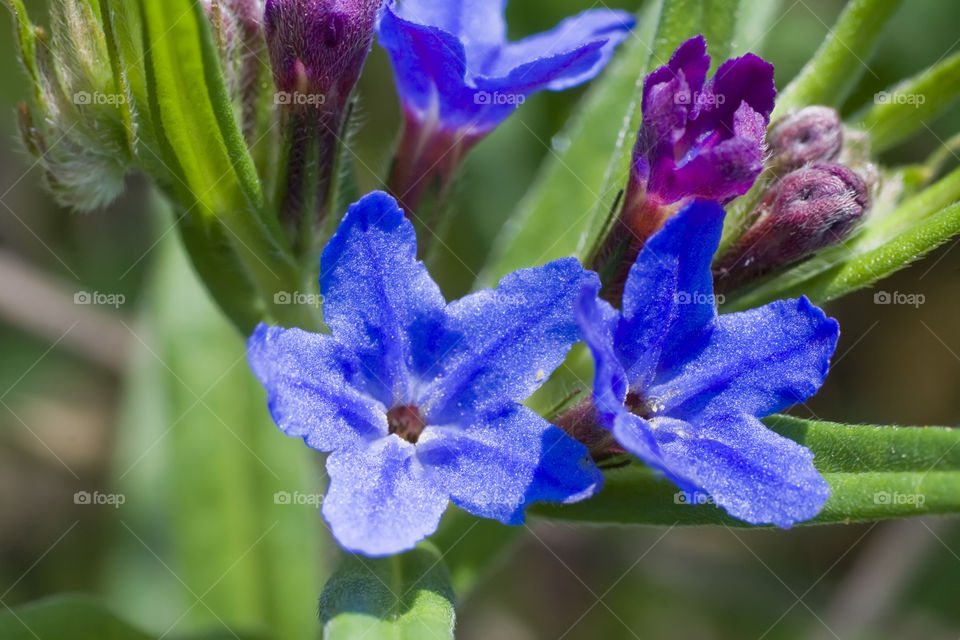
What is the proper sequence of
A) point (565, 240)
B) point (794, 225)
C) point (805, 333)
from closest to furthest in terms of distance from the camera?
point (805, 333) < point (794, 225) < point (565, 240)

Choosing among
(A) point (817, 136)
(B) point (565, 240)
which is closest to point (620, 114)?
(B) point (565, 240)

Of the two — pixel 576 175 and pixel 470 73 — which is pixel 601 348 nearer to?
pixel 470 73

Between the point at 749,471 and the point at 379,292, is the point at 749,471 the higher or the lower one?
the lower one

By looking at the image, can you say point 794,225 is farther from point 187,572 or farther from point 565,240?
point 187,572

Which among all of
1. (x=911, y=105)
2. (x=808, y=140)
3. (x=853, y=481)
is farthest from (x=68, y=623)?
(x=911, y=105)

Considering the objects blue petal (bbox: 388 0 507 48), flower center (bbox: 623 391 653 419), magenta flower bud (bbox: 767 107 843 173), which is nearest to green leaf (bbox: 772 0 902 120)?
magenta flower bud (bbox: 767 107 843 173)

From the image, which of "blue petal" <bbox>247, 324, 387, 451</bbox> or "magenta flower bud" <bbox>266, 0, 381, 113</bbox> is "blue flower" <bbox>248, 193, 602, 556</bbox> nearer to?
"blue petal" <bbox>247, 324, 387, 451</bbox>

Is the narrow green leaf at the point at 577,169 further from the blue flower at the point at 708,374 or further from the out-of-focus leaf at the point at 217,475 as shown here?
the blue flower at the point at 708,374
